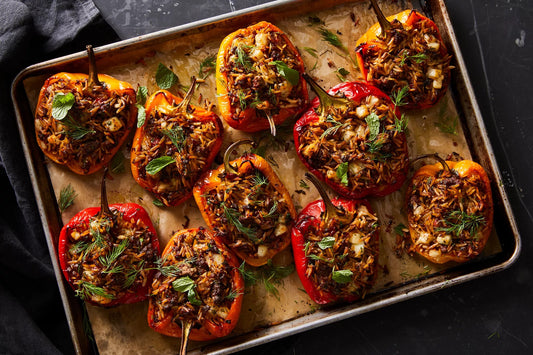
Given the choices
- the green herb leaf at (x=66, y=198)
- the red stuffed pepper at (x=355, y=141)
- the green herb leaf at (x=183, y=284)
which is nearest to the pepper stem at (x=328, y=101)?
the red stuffed pepper at (x=355, y=141)

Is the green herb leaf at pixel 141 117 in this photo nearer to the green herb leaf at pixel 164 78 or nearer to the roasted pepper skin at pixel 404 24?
the green herb leaf at pixel 164 78

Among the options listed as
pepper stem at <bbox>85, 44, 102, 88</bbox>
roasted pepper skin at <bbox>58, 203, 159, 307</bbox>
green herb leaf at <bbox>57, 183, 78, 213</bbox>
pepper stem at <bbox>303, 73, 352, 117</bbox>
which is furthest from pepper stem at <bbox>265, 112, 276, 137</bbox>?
green herb leaf at <bbox>57, 183, 78, 213</bbox>

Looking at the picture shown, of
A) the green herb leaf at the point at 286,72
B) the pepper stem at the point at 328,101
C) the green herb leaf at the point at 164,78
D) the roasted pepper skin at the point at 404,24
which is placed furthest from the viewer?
the green herb leaf at the point at 164,78

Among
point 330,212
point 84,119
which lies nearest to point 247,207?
point 330,212

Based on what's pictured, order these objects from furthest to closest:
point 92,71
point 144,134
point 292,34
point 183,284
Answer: point 292,34
point 144,134
point 92,71
point 183,284

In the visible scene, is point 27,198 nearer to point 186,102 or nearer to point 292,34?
point 186,102

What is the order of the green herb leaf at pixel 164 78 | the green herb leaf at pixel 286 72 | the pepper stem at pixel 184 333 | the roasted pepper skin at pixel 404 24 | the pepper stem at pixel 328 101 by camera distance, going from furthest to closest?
the green herb leaf at pixel 164 78, the roasted pepper skin at pixel 404 24, the pepper stem at pixel 328 101, the green herb leaf at pixel 286 72, the pepper stem at pixel 184 333
